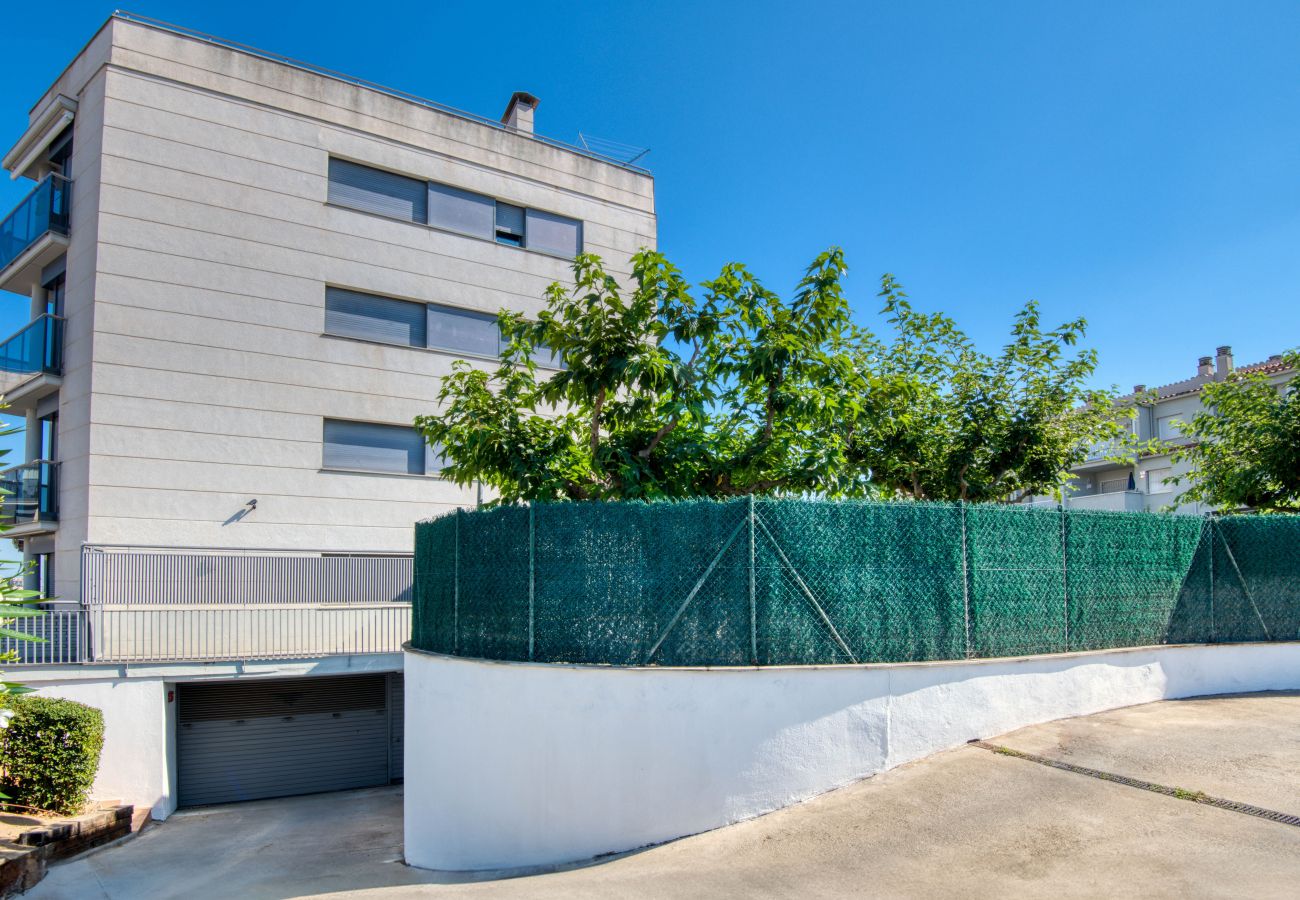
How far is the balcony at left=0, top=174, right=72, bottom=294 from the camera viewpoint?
17.6 meters

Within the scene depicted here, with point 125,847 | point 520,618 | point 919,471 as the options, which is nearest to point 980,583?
point 520,618

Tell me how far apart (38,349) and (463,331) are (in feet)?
27.8

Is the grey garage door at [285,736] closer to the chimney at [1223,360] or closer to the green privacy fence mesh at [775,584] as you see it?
the green privacy fence mesh at [775,584]

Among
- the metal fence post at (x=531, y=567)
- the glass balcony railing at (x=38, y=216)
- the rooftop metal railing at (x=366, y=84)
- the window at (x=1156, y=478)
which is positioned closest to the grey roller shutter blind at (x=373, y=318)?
the rooftop metal railing at (x=366, y=84)

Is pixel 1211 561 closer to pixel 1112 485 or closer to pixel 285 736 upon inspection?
pixel 285 736

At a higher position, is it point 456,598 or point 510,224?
point 510,224

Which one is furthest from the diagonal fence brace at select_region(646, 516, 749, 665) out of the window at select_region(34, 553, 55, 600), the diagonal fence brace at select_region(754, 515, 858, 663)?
the window at select_region(34, 553, 55, 600)

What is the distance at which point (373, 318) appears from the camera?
753 inches

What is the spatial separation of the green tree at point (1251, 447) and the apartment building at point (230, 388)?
14396 millimetres

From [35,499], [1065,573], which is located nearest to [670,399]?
[1065,573]

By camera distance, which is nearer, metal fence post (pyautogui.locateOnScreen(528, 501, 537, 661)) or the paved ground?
the paved ground

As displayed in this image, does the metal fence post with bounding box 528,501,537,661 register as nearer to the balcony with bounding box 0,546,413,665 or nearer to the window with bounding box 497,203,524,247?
the balcony with bounding box 0,546,413,665

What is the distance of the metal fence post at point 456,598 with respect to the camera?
9.38 m

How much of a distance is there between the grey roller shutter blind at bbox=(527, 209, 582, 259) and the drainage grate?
1602cm
